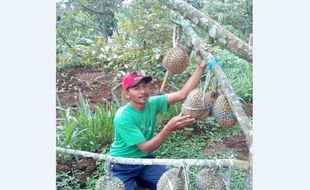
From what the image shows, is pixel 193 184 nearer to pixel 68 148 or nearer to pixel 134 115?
pixel 134 115

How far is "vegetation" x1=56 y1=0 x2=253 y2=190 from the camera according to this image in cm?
209

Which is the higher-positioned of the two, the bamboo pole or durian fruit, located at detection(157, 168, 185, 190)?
the bamboo pole

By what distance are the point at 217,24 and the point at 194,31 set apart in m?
0.11

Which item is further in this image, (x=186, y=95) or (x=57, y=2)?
(x=57, y=2)

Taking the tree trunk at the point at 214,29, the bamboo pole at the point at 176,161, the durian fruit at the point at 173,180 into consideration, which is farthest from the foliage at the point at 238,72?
the durian fruit at the point at 173,180

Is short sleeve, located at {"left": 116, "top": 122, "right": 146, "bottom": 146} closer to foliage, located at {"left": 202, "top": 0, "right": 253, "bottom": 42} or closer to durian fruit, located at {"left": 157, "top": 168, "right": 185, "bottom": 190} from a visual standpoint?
durian fruit, located at {"left": 157, "top": 168, "right": 185, "bottom": 190}

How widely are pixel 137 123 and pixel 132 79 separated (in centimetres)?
19

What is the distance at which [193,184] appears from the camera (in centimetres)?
199

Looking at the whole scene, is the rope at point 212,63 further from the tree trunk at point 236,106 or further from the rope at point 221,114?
the rope at point 221,114

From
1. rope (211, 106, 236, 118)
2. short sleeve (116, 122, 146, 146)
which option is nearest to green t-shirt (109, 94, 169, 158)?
short sleeve (116, 122, 146, 146)

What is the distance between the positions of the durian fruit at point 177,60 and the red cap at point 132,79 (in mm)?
109

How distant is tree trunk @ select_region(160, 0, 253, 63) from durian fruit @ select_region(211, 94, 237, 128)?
195mm
